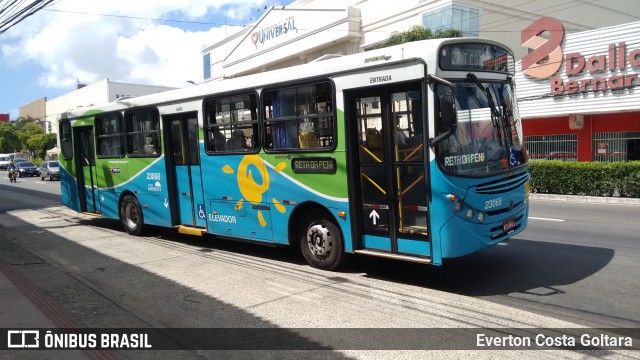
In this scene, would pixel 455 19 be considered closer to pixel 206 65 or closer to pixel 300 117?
pixel 300 117

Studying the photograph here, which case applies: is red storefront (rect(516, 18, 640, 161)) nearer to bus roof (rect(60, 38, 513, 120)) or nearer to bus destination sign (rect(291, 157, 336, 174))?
bus roof (rect(60, 38, 513, 120))

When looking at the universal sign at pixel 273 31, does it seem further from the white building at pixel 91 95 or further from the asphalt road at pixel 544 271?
the asphalt road at pixel 544 271

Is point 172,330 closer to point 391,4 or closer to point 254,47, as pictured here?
point 391,4

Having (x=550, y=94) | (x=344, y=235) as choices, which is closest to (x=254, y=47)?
(x=550, y=94)

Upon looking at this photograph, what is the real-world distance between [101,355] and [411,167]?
405 cm

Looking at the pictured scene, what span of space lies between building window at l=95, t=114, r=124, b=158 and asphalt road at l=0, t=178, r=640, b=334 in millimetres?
2288

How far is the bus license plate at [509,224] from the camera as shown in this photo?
262 inches

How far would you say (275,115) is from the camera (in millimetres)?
7871

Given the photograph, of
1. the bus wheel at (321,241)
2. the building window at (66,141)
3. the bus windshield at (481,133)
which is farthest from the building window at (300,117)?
the building window at (66,141)

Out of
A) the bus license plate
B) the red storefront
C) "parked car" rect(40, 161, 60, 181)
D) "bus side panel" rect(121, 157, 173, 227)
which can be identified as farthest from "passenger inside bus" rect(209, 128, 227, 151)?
"parked car" rect(40, 161, 60, 181)

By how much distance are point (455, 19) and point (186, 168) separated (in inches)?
800

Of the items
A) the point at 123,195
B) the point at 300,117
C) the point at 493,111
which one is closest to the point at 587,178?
the point at 493,111

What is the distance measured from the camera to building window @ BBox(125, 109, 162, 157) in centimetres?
1038

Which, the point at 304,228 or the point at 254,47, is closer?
the point at 304,228
